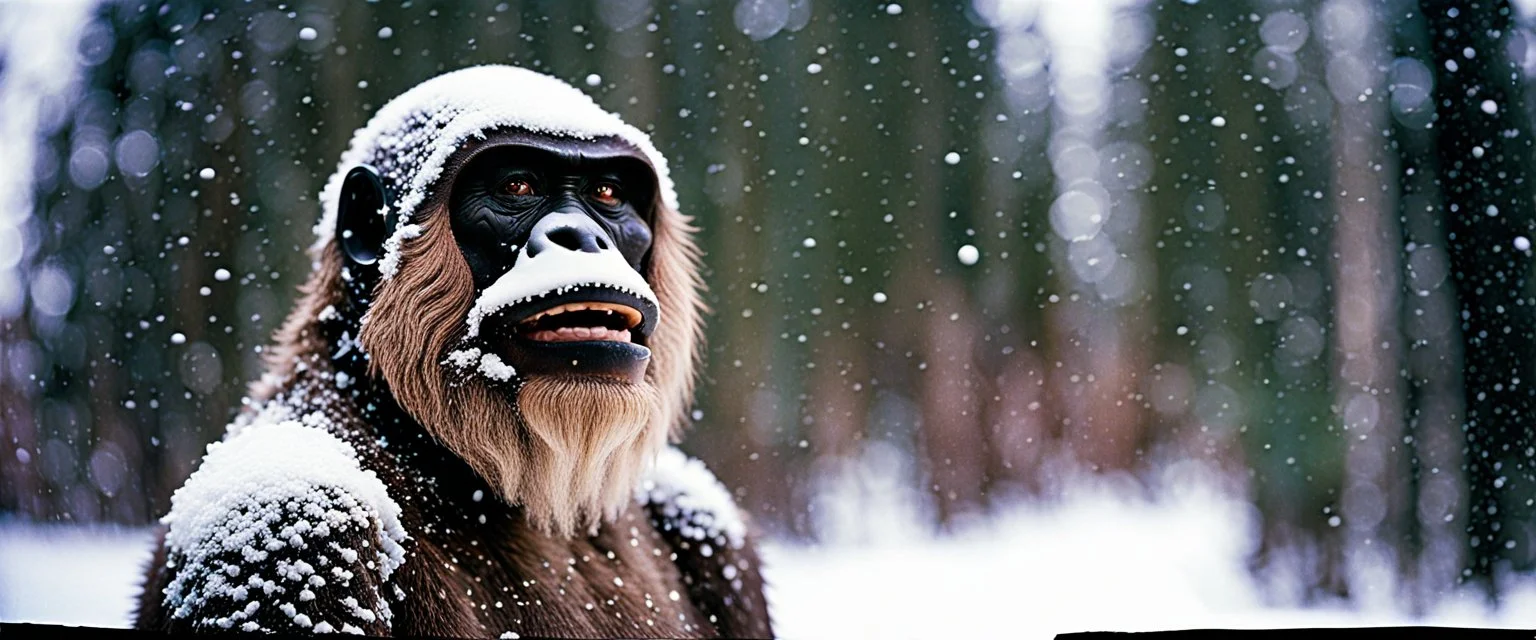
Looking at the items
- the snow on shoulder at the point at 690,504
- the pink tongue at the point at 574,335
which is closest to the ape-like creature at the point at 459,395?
the pink tongue at the point at 574,335

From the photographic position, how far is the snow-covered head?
110 centimetres

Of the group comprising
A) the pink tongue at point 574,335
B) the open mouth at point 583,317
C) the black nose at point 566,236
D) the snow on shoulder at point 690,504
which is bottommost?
the snow on shoulder at point 690,504

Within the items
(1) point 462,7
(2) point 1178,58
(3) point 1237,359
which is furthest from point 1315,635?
(1) point 462,7

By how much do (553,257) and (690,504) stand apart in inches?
18.8

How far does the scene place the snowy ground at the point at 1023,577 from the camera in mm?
1581

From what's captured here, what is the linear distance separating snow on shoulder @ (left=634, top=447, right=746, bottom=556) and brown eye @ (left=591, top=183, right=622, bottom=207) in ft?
1.22

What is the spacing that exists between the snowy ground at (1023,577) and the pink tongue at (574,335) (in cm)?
59

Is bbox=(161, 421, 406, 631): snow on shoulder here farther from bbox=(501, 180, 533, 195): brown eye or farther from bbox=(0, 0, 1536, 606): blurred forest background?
bbox=(0, 0, 1536, 606): blurred forest background

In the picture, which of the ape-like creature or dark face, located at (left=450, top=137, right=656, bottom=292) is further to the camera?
dark face, located at (left=450, top=137, right=656, bottom=292)

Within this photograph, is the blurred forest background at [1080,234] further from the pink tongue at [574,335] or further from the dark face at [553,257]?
the pink tongue at [574,335]

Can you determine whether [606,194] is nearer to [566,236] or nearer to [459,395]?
[566,236]

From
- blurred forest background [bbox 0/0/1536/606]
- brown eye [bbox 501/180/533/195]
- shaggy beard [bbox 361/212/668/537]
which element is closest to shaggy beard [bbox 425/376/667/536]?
shaggy beard [bbox 361/212/668/537]

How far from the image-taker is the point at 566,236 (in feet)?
3.61

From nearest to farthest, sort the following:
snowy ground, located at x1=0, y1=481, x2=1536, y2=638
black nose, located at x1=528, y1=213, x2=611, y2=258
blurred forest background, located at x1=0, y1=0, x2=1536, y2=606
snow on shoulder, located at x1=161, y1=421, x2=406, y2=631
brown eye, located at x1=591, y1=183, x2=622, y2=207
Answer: snow on shoulder, located at x1=161, y1=421, x2=406, y2=631
black nose, located at x1=528, y1=213, x2=611, y2=258
brown eye, located at x1=591, y1=183, x2=622, y2=207
snowy ground, located at x1=0, y1=481, x2=1536, y2=638
blurred forest background, located at x1=0, y1=0, x2=1536, y2=606
